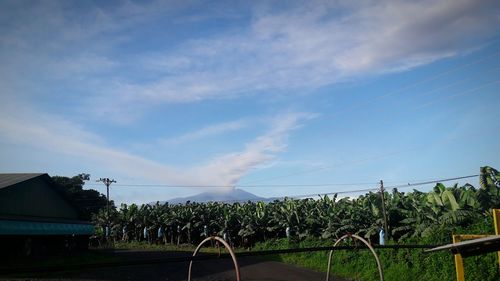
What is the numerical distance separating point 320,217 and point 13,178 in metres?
25.1

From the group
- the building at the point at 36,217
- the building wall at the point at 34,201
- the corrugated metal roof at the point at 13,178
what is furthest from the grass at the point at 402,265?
the corrugated metal roof at the point at 13,178

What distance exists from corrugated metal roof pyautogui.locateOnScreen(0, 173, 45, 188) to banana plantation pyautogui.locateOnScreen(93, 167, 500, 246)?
15.9m

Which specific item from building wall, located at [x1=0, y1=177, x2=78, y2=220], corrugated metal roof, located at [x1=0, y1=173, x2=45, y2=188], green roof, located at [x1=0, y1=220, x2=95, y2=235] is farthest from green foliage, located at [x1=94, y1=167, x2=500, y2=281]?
corrugated metal roof, located at [x1=0, y1=173, x2=45, y2=188]

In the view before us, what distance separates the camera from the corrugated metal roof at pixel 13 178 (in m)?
30.3

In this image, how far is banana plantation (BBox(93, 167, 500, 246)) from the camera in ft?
66.3

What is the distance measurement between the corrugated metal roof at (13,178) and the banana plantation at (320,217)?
15.9m

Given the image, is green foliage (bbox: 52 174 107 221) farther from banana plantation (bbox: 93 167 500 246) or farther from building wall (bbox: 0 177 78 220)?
building wall (bbox: 0 177 78 220)

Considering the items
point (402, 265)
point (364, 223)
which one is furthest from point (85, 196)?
point (402, 265)

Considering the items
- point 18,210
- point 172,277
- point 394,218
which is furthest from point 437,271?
point 18,210

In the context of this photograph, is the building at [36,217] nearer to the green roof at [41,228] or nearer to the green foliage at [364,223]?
the green roof at [41,228]

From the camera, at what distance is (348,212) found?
27578 millimetres

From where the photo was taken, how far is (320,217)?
96.9 feet

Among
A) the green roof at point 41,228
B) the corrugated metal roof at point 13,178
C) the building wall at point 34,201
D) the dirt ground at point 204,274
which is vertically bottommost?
the dirt ground at point 204,274

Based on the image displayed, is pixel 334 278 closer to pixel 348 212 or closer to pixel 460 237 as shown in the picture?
pixel 348 212
